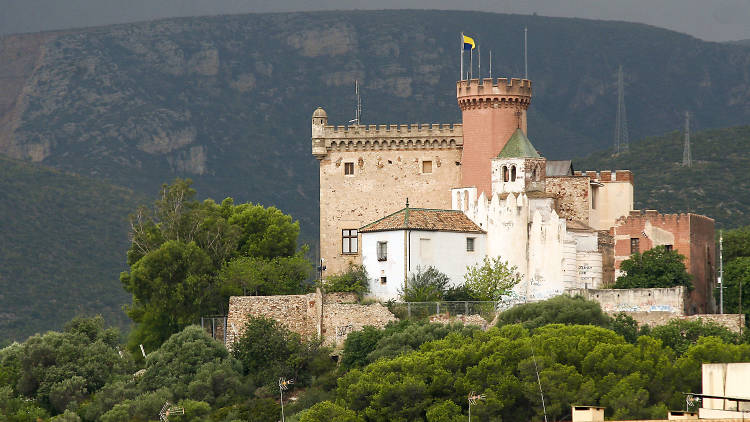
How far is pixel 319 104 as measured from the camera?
158 metres

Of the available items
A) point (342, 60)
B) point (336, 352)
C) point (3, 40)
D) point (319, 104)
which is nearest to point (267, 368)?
point (336, 352)

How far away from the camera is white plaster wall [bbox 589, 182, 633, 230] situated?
235 ft

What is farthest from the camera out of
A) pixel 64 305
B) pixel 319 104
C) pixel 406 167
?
pixel 319 104

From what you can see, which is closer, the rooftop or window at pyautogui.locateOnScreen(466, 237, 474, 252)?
window at pyautogui.locateOnScreen(466, 237, 474, 252)

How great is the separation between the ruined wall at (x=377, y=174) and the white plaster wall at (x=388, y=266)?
368 centimetres

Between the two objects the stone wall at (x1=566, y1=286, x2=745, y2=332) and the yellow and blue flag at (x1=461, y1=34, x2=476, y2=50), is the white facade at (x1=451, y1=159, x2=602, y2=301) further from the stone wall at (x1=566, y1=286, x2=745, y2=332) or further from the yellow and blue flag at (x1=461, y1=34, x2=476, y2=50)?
the yellow and blue flag at (x1=461, y1=34, x2=476, y2=50)

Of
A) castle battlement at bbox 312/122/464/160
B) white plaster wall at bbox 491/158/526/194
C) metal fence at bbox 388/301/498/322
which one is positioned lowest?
metal fence at bbox 388/301/498/322

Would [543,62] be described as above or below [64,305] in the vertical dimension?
above

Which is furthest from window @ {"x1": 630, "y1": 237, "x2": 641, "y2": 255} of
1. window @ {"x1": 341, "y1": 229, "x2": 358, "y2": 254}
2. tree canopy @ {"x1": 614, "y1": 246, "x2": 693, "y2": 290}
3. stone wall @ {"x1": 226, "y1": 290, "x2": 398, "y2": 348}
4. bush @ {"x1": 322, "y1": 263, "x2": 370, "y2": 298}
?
window @ {"x1": 341, "y1": 229, "x2": 358, "y2": 254}

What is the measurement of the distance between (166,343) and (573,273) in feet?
53.5

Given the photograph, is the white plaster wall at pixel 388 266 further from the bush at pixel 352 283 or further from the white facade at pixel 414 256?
the bush at pixel 352 283

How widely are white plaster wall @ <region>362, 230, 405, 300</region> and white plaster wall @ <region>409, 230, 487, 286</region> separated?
531mm

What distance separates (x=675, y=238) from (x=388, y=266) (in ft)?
37.1

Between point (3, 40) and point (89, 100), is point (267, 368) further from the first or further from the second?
point (3, 40)
